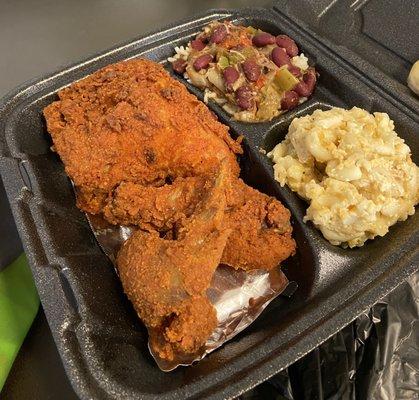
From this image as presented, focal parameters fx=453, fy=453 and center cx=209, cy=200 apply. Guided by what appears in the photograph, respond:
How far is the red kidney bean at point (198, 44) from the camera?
231 cm

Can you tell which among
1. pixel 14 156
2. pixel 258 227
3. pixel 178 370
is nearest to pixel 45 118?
pixel 14 156

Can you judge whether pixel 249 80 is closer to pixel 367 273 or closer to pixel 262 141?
pixel 262 141

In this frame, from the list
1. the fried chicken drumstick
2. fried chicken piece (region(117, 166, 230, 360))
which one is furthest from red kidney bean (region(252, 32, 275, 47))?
fried chicken piece (region(117, 166, 230, 360))

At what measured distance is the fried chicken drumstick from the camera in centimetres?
151

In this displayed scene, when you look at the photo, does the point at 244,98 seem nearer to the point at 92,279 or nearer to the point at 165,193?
the point at 165,193

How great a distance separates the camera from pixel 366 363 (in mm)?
1909

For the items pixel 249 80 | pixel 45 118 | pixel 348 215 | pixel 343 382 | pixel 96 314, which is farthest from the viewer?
pixel 249 80

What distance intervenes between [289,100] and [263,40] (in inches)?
13.8

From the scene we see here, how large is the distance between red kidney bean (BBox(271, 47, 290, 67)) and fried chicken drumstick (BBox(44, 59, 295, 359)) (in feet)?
1.55

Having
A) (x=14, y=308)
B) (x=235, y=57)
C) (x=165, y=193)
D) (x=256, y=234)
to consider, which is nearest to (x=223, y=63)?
(x=235, y=57)

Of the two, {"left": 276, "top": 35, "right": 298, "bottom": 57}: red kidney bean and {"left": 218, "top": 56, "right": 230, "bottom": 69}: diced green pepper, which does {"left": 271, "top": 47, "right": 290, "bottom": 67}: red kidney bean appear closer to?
{"left": 276, "top": 35, "right": 298, "bottom": 57}: red kidney bean

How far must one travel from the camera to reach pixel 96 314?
1.57 meters

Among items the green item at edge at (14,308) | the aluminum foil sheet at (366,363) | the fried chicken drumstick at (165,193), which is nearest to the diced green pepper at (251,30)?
the fried chicken drumstick at (165,193)

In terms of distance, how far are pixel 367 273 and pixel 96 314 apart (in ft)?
3.13
